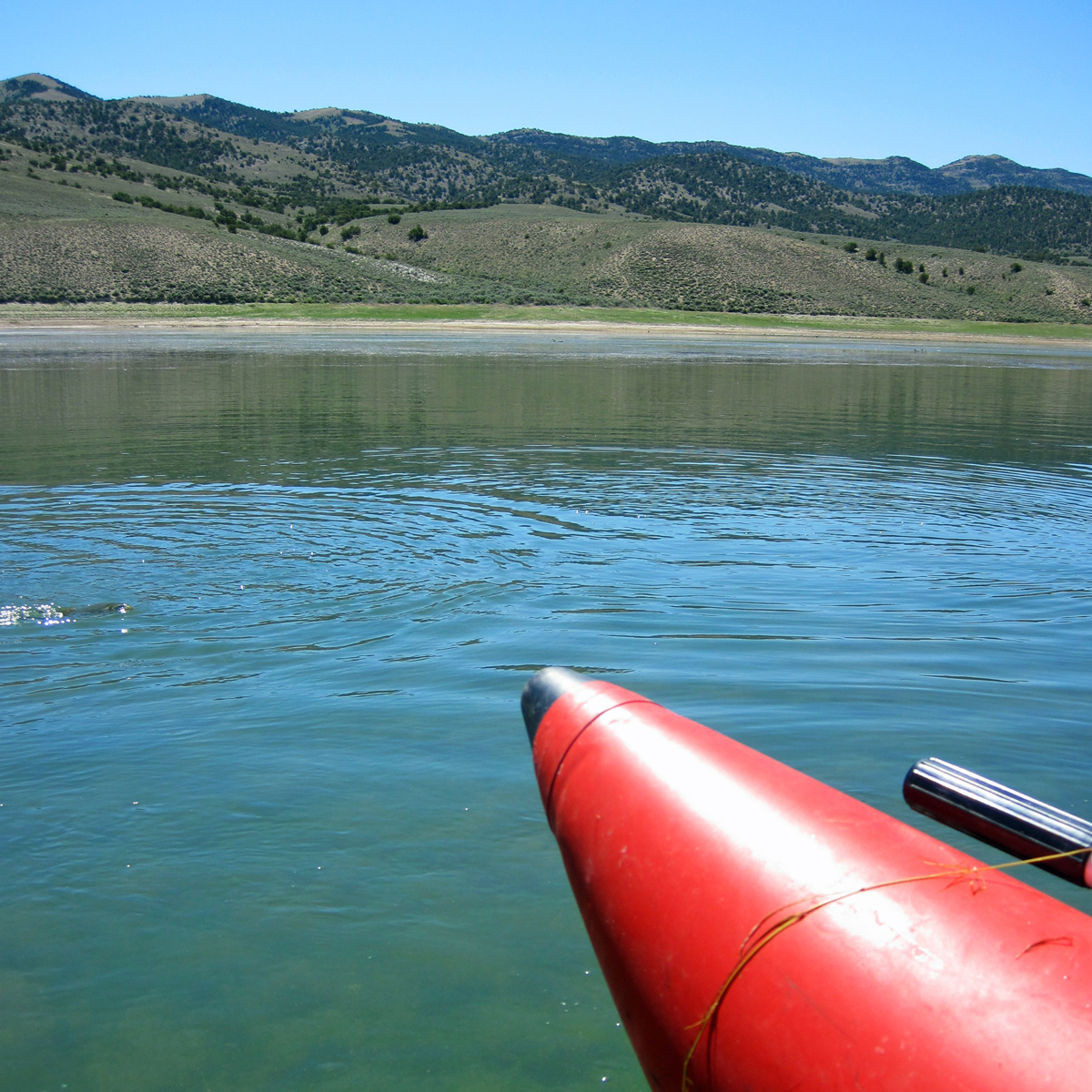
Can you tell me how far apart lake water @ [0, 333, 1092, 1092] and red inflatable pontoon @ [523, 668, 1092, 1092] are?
2.49 ft

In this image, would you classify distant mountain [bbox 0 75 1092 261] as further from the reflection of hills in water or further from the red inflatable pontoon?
the red inflatable pontoon

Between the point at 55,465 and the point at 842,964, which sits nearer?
the point at 842,964

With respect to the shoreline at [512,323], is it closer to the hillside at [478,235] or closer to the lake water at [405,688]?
the hillside at [478,235]

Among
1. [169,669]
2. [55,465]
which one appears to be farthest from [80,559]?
[55,465]

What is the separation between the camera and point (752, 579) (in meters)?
7.95

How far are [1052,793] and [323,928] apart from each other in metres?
3.10

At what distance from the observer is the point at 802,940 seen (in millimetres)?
2195

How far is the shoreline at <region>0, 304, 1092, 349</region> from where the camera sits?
51562 millimetres

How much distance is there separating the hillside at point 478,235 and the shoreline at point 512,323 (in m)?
5.96

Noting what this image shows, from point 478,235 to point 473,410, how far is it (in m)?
79.2

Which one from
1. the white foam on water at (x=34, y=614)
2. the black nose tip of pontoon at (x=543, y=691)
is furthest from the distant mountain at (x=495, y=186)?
the black nose tip of pontoon at (x=543, y=691)

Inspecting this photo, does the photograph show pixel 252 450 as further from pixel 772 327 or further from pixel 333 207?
pixel 333 207

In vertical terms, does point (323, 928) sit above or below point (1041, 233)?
below

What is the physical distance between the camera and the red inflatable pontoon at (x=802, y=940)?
196 cm
